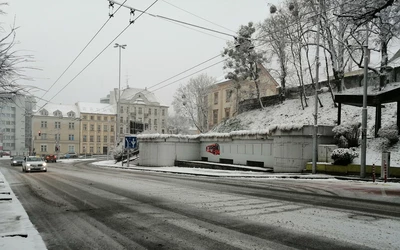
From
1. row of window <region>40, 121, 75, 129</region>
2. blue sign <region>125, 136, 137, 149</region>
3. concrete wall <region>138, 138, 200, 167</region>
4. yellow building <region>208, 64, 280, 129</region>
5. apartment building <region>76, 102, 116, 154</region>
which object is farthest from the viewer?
apartment building <region>76, 102, 116, 154</region>

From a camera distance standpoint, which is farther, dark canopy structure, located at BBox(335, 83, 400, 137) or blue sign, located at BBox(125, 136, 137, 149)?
blue sign, located at BBox(125, 136, 137, 149)

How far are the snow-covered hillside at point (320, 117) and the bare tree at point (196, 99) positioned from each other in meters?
11.3

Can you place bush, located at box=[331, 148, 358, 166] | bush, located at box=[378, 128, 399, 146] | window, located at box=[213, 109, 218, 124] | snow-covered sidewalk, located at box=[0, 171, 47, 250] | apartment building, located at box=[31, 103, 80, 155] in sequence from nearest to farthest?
snow-covered sidewalk, located at box=[0, 171, 47, 250]
bush, located at box=[331, 148, 358, 166]
bush, located at box=[378, 128, 399, 146]
window, located at box=[213, 109, 218, 124]
apartment building, located at box=[31, 103, 80, 155]

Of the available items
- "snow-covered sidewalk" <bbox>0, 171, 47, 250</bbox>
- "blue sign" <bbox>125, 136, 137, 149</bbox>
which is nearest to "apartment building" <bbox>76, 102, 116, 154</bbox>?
"blue sign" <bbox>125, 136, 137, 149</bbox>

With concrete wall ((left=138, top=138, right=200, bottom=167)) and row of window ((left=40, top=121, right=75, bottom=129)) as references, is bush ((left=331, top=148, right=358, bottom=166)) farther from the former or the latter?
row of window ((left=40, top=121, right=75, bottom=129))

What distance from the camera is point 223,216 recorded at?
7.59 metres

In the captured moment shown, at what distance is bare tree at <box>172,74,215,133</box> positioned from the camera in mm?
55531

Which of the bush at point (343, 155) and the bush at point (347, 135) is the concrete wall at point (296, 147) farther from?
the bush at point (343, 155)

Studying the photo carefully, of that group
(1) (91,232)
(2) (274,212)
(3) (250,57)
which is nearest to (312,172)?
(2) (274,212)

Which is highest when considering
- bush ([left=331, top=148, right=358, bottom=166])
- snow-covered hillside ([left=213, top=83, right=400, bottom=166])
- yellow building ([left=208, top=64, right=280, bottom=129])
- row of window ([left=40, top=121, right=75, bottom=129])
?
yellow building ([left=208, top=64, right=280, bottom=129])

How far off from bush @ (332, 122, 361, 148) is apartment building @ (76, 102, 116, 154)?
2885 inches

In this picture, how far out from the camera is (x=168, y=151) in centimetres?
3269

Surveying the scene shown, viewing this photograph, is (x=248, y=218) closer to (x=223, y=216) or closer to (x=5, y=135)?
(x=223, y=216)

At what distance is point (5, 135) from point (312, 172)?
115 m
